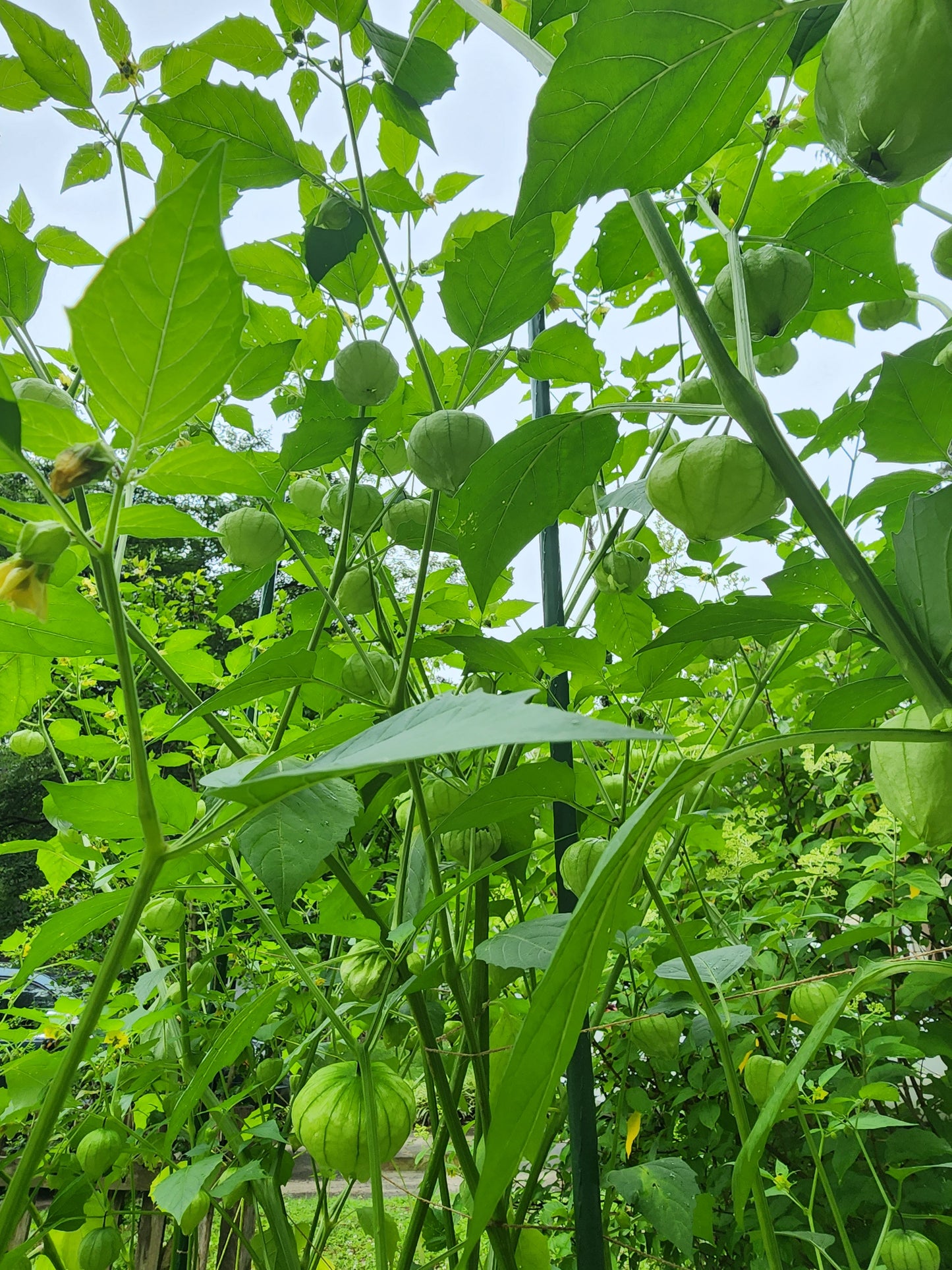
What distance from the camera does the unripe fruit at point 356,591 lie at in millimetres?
742

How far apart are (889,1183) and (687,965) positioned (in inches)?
32.7

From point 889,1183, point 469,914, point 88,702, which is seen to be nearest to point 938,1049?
point 889,1183

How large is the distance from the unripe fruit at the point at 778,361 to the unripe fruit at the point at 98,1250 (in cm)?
101

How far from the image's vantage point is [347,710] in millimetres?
630

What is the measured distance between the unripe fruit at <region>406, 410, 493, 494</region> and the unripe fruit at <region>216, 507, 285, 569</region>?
175 millimetres

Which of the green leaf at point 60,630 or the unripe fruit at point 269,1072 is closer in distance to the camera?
the green leaf at point 60,630

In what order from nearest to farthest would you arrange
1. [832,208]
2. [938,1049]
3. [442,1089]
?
[832,208] < [442,1089] < [938,1049]

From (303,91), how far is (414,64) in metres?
0.20

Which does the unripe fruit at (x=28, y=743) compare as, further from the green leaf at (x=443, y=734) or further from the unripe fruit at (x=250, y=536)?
the green leaf at (x=443, y=734)

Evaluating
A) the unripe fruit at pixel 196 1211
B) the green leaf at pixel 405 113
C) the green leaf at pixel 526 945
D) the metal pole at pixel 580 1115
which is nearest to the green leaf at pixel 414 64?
the green leaf at pixel 405 113

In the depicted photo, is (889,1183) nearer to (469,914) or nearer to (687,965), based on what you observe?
(469,914)

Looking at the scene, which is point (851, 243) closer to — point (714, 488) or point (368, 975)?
point (714, 488)

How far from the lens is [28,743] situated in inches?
41.5

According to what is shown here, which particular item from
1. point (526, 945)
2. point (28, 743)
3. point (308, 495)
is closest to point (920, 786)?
point (526, 945)
